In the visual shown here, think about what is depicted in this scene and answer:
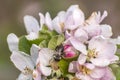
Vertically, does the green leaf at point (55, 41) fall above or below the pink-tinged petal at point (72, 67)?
above

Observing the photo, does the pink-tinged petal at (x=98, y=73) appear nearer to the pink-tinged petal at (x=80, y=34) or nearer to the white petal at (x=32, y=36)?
the pink-tinged petal at (x=80, y=34)

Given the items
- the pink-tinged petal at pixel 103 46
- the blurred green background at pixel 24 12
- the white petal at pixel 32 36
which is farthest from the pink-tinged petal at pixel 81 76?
the blurred green background at pixel 24 12

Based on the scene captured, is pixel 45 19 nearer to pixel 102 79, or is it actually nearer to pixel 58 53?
pixel 58 53

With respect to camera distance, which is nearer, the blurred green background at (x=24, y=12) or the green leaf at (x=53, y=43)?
the green leaf at (x=53, y=43)

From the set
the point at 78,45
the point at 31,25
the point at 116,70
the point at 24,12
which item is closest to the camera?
the point at 78,45

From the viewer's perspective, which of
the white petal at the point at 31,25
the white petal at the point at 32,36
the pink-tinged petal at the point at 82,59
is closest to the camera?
the pink-tinged petal at the point at 82,59

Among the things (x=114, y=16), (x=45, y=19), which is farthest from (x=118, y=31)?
(x=45, y=19)

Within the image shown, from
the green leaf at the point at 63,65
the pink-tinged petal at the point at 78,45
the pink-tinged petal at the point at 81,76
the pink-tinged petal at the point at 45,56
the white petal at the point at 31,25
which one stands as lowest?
the pink-tinged petal at the point at 81,76

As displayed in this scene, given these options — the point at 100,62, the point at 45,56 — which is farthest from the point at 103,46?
the point at 45,56

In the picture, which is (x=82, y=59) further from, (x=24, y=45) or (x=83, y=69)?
(x=24, y=45)
